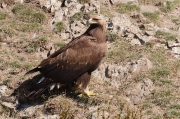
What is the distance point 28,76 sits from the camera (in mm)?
9273

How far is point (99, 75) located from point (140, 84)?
3.56 ft

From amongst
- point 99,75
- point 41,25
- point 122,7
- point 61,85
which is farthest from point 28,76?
point 122,7

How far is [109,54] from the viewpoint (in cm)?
1020

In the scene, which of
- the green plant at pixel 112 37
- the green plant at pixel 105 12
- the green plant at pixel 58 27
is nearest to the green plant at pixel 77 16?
the green plant at pixel 58 27

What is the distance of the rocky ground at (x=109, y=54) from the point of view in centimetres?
834

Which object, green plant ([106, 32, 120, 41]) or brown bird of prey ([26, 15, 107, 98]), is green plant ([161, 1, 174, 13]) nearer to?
green plant ([106, 32, 120, 41])

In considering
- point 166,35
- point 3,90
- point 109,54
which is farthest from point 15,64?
point 166,35

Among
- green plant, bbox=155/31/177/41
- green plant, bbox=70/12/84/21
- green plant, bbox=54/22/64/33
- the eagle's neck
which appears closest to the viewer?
the eagle's neck

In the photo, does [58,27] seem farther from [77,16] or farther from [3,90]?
[3,90]

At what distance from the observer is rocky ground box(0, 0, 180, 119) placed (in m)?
8.34

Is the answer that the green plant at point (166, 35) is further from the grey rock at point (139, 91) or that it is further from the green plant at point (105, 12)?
the grey rock at point (139, 91)

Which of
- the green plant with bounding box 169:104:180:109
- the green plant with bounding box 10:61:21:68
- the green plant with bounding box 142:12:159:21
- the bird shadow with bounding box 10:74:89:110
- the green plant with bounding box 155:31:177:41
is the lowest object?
the green plant with bounding box 169:104:180:109

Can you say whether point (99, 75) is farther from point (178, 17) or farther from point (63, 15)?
point (178, 17)

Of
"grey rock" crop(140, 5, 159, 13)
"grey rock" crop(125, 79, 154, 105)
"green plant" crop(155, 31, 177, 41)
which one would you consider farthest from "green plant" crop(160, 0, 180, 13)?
"grey rock" crop(125, 79, 154, 105)
